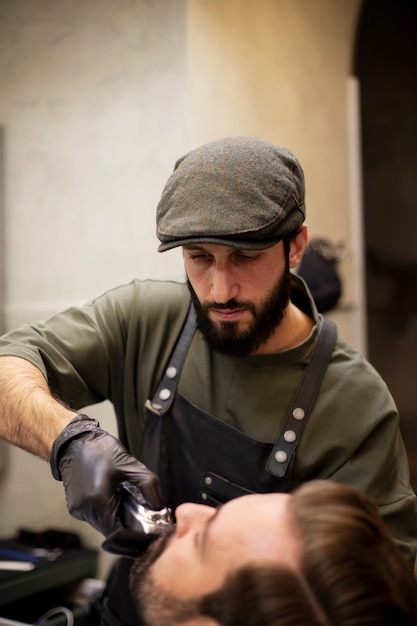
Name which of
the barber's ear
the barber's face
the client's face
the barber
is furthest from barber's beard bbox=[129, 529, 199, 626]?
the barber's ear

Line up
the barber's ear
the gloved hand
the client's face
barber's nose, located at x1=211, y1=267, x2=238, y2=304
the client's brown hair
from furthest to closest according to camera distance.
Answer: the barber's ear, barber's nose, located at x1=211, y1=267, x2=238, y2=304, the gloved hand, the client's face, the client's brown hair

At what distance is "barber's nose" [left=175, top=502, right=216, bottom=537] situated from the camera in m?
1.24

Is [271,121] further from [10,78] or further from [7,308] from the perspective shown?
[7,308]

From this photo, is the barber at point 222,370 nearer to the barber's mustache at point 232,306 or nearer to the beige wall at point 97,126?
the barber's mustache at point 232,306

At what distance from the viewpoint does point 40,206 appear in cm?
290

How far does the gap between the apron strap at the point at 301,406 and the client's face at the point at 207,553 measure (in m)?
0.37

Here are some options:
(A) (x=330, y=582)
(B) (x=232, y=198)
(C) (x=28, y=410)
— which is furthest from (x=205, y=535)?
(B) (x=232, y=198)

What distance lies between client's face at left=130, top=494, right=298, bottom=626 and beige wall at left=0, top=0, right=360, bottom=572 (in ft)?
4.74

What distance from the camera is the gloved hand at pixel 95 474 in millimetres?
1205

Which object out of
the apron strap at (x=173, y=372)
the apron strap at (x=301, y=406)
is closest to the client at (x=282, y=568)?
the apron strap at (x=301, y=406)

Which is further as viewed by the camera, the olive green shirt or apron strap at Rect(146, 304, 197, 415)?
apron strap at Rect(146, 304, 197, 415)

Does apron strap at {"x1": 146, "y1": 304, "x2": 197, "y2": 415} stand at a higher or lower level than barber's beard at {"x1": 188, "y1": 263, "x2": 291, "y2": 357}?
lower

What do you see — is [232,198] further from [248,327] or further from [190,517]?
[190,517]

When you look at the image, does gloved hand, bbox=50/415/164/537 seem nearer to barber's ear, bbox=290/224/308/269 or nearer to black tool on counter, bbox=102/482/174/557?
black tool on counter, bbox=102/482/174/557
